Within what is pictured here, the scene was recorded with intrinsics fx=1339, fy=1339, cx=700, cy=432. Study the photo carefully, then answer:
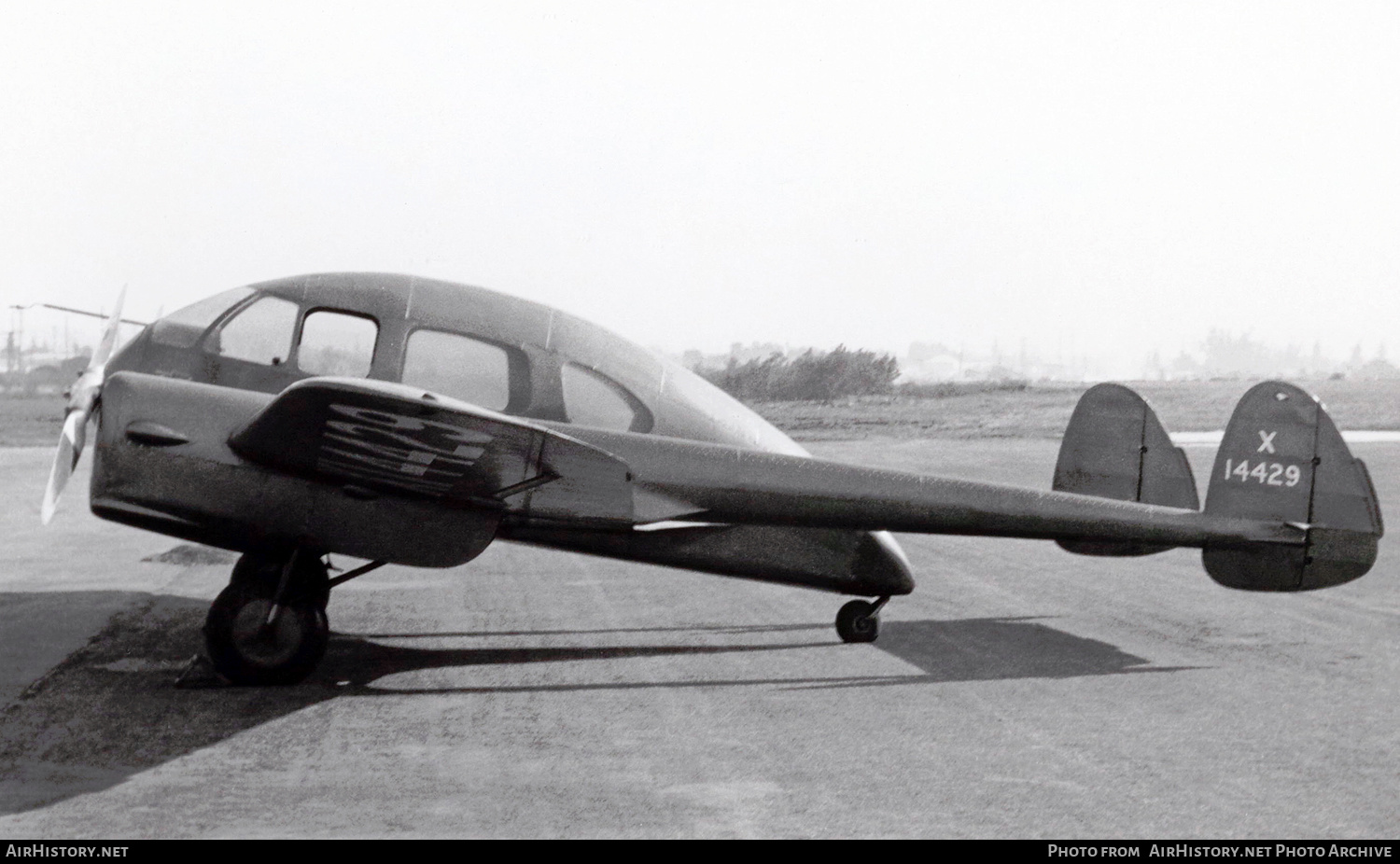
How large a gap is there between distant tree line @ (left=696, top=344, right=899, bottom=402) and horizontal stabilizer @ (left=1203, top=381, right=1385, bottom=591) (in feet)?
141

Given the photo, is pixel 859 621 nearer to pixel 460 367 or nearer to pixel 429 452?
pixel 460 367

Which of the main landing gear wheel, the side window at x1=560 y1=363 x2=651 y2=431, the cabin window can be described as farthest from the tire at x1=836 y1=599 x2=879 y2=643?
the cabin window

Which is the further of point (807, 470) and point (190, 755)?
point (807, 470)

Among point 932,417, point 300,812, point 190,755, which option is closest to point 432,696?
point 190,755

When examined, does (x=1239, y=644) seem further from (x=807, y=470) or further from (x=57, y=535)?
(x=57, y=535)

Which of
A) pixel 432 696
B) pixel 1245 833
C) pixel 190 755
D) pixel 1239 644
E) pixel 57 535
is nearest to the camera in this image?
pixel 1245 833

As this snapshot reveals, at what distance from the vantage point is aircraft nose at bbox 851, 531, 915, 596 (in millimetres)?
10531

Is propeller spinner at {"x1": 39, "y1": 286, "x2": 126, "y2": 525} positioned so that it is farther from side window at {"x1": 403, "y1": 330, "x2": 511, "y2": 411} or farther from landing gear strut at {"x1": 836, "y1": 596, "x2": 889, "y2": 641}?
landing gear strut at {"x1": 836, "y1": 596, "x2": 889, "y2": 641}

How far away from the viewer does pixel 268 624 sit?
912 cm

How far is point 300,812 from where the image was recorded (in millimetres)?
6098

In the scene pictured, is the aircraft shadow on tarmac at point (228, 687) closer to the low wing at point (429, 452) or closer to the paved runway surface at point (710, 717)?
the paved runway surface at point (710, 717)

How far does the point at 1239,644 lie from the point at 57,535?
1609cm

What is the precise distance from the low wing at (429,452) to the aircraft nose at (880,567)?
82.3 inches

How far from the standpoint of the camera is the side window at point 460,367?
9680 millimetres
